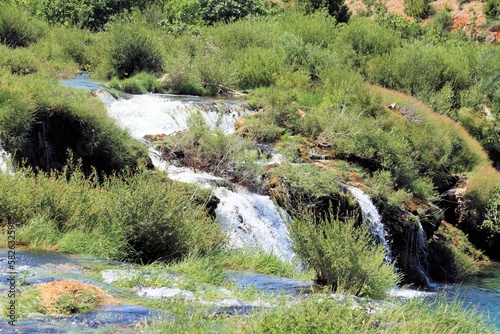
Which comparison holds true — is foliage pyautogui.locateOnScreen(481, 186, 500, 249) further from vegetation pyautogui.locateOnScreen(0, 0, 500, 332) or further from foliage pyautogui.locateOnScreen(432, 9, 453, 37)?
foliage pyautogui.locateOnScreen(432, 9, 453, 37)

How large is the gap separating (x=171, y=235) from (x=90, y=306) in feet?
11.9

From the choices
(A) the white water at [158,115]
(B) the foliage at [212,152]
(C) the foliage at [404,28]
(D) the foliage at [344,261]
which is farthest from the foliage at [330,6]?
(D) the foliage at [344,261]

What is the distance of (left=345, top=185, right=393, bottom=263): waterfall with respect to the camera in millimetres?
17656

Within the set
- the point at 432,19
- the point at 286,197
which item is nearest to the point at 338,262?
the point at 286,197

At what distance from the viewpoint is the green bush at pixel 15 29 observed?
1193 inches

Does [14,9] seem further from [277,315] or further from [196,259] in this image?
[277,315]

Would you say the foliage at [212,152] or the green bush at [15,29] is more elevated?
the foliage at [212,152]

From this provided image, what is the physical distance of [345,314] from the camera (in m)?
6.62

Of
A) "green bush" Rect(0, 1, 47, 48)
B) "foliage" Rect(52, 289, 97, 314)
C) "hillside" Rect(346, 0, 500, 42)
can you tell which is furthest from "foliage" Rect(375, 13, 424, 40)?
"foliage" Rect(52, 289, 97, 314)

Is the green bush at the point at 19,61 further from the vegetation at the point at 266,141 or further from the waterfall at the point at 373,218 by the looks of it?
the waterfall at the point at 373,218

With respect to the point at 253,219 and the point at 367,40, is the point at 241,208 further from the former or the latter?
the point at 367,40

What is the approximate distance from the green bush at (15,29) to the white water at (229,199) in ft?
38.3

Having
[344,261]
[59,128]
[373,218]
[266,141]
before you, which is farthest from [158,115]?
[344,261]

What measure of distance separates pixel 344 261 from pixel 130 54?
20.1m
